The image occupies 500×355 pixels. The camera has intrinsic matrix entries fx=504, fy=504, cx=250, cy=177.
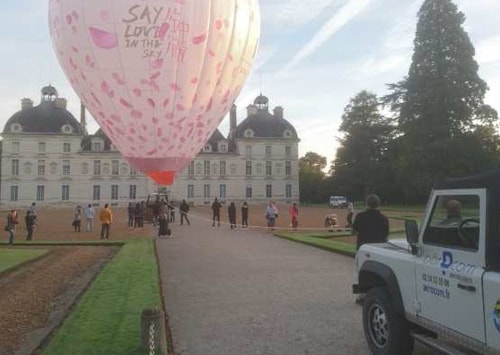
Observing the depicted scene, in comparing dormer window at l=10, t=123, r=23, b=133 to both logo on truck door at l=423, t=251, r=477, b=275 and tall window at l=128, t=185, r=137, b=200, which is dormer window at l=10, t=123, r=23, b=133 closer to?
tall window at l=128, t=185, r=137, b=200

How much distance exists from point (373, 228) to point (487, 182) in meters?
4.21

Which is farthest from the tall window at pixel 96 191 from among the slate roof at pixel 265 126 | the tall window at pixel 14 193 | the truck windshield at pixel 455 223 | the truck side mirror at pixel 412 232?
the truck windshield at pixel 455 223

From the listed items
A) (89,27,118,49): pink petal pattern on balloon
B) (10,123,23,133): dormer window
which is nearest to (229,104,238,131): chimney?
(10,123,23,133): dormer window

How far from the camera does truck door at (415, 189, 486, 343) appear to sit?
3.94 meters

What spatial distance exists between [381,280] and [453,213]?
141 cm

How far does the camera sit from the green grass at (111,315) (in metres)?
5.81

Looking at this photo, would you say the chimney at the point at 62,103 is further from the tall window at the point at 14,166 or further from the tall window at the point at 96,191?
the tall window at the point at 96,191

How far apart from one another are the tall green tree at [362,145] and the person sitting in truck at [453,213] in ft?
203

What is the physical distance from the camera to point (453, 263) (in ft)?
13.9

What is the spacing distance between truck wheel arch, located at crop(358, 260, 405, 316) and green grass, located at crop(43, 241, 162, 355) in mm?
2607

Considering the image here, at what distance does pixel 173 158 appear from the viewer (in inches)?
513

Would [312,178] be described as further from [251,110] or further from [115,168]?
[115,168]

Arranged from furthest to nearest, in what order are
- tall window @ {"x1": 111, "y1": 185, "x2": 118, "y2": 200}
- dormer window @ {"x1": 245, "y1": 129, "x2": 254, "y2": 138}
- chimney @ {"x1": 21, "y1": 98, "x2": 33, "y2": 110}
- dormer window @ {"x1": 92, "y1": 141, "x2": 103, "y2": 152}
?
1. dormer window @ {"x1": 245, "y1": 129, "x2": 254, "y2": 138}
2. dormer window @ {"x1": 92, "y1": 141, "x2": 103, "y2": 152}
3. chimney @ {"x1": 21, "y1": 98, "x2": 33, "y2": 110}
4. tall window @ {"x1": 111, "y1": 185, "x2": 118, "y2": 200}

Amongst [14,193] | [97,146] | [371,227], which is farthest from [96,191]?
[371,227]
